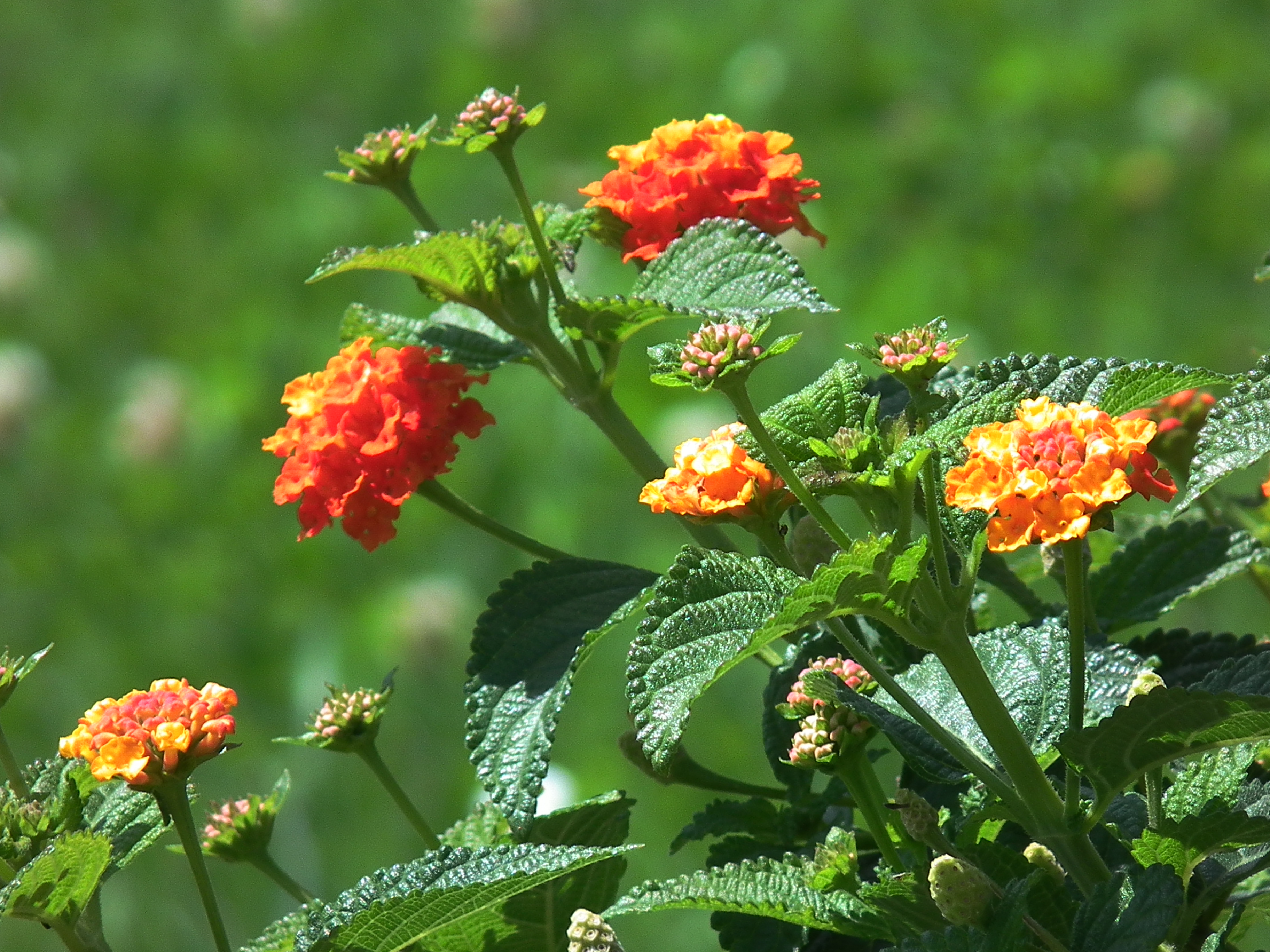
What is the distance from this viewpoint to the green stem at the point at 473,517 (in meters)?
1.04

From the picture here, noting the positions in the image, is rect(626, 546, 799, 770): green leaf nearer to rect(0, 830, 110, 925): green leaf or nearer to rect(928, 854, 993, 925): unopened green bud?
rect(928, 854, 993, 925): unopened green bud

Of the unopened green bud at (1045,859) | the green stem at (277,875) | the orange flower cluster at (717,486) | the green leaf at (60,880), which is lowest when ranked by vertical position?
the unopened green bud at (1045,859)

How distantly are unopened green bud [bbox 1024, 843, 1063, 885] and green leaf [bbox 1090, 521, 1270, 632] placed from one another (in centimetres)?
29

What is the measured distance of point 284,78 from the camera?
3691 mm

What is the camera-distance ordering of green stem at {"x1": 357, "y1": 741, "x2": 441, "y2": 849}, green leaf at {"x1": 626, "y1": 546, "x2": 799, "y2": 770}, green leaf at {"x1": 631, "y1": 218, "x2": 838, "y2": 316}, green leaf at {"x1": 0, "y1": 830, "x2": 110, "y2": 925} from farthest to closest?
green stem at {"x1": 357, "y1": 741, "x2": 441, "y2": 849}, green leaf at {"x1": 631, "y1": 218, "x2": 838, "y2": 316}, green leaf at {"x1": 0, "y1": 830, "x2": 110, "y2": 925}, green leaf at {"x1": 626, "y1": 546, "x2": 799, "y2": 770}

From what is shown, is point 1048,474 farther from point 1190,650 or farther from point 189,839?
point 189,839

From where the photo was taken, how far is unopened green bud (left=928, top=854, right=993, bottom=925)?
0.73m

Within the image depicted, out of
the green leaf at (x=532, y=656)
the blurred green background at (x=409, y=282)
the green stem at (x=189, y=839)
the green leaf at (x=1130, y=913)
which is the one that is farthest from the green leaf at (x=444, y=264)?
the blurred green background at (x=409, y=282)

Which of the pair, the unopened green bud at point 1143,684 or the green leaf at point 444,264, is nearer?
the unopened green bud at point 1143,684

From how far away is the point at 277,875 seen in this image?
40.4 inches

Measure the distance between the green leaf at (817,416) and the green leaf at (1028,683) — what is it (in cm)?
14

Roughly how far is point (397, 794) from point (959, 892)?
0.42 metres

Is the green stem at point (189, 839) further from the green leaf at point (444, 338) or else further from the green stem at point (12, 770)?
the green leaf at point (444, 338)

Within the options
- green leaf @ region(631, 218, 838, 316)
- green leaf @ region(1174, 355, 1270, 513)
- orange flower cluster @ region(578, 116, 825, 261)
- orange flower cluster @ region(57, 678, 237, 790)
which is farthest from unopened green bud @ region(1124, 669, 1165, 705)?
orange flower cluster @ region(57, 678, 237, 790)
